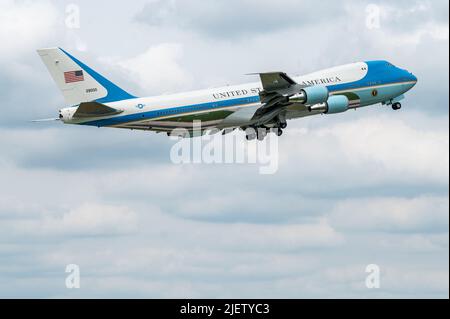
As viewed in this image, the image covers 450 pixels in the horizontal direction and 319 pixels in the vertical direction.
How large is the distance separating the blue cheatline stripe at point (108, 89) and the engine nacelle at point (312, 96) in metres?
15.4

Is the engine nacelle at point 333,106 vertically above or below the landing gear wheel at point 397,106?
below

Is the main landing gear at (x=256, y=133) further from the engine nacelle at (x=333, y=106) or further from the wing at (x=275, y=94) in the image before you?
the engine nacelle at (x=333, y=106)

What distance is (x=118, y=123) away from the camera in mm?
88125

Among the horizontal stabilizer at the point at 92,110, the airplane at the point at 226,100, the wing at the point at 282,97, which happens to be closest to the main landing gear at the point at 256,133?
the airplane at the point at 226,100

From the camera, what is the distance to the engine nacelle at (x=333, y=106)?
91750mm

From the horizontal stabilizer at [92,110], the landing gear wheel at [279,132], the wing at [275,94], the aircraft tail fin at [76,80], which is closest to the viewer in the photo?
the horizontal stabilizer at [92,110]

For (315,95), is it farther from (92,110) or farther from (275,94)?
(92,110)

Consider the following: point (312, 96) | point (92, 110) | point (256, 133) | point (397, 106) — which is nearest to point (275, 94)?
point (312, 96)

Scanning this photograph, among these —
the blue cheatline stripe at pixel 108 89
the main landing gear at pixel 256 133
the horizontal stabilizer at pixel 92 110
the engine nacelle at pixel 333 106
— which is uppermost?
the blue cheatline stripe at pixel 108 89

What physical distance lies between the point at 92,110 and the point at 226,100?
13.9 meters

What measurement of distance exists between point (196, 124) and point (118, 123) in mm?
7703

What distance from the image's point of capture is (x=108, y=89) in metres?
89.8

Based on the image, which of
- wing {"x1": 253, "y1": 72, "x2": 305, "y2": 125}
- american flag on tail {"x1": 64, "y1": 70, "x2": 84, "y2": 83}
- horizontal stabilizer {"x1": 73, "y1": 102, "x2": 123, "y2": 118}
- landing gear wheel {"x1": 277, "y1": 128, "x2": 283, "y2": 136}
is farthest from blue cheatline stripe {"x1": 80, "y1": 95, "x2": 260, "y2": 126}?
american flag on tail {"x1": 64, "y1": 70, "x2": 84, "y2": 83}
